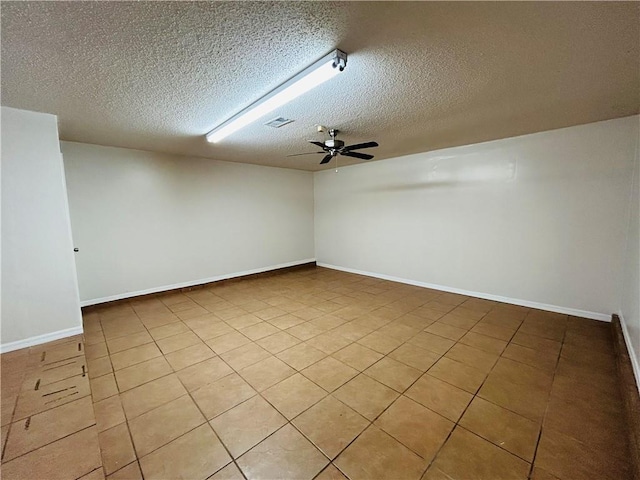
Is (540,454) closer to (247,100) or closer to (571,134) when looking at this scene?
(247,100)

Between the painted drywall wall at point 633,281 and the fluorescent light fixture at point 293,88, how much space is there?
313cm

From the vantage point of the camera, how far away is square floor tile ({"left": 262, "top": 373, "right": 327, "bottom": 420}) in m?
1.91

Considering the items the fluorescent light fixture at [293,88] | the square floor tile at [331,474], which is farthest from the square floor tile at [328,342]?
the fluorescent light fixture at [293,88]

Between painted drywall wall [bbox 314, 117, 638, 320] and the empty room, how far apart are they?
3cm

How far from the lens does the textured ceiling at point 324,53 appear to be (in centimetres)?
135

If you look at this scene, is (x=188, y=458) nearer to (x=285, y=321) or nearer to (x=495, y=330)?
(x=285, y=321)

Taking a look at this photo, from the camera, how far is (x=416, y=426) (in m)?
1.74

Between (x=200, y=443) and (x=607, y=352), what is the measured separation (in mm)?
3730

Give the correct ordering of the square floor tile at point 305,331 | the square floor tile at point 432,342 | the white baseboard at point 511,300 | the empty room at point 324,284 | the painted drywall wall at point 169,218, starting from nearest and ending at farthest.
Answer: the empty room at point 324,284 → the square floor tile at point 432,342 → the square floor tile at point 305,331 → the white baseboard at point 511,300 → the painted drywall wall at point 169,218

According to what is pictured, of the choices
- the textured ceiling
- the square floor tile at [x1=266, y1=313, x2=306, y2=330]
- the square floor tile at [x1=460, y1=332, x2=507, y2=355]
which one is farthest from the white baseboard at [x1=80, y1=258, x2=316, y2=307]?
the square floor tile at [x1=460, y1=332, x2=507, y2=355]

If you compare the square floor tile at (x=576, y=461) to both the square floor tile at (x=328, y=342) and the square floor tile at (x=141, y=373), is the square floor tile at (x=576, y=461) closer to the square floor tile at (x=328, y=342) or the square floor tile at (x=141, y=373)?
the square floor tile at (x=328, y=342)

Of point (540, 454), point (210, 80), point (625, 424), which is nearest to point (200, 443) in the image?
point (540, 454)

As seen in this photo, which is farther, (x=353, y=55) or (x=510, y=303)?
(x=510, y=303)

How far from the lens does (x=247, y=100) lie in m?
2.39
